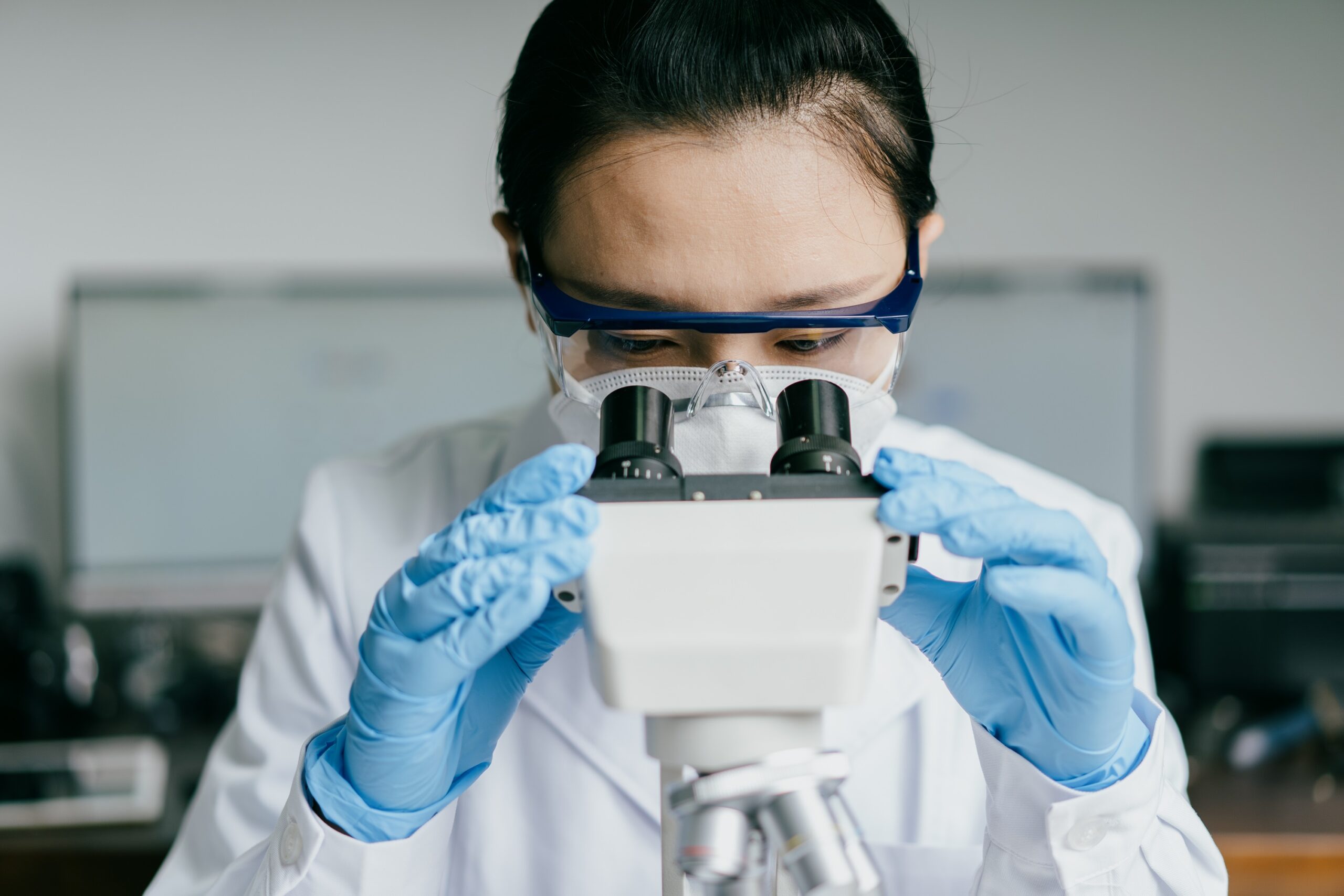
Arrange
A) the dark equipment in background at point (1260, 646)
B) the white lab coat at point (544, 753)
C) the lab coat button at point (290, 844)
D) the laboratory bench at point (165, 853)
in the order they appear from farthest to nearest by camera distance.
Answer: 1. the dark equipment in background at point (1260, 646)
2. the laboratory bench at point (165, 853)
3. the white lab coat at point (544, 753)
4. the lab coat button at point (290, 844)

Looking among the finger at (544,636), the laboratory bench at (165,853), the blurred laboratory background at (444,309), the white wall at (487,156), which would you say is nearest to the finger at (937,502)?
the finger at (544,636)

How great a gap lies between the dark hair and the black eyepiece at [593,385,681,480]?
0.78ft

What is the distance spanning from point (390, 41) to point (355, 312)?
1.90 ft

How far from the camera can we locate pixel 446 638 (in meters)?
0.64

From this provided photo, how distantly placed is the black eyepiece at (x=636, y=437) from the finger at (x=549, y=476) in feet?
0.04

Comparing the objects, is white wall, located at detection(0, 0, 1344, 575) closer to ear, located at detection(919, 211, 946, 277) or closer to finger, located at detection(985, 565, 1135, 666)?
ear, located at detection(919, 211, 946, 277)

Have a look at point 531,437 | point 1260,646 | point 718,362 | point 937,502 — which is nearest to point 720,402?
point 718,362

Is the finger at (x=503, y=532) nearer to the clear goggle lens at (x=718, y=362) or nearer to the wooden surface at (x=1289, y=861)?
the clear goggle lens at (x=718, y=362)

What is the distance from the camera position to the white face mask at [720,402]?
78 centimetres

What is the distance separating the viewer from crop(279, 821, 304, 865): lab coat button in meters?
0.72

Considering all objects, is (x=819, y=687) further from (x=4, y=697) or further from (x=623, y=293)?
(x=4, y=697)

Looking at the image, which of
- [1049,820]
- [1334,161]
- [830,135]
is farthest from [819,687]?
[1334,161]

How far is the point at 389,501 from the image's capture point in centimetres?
111

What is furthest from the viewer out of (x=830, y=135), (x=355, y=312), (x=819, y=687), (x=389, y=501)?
(x=355, y=312)
